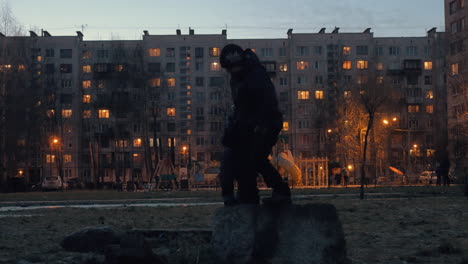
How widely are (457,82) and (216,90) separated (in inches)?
1709

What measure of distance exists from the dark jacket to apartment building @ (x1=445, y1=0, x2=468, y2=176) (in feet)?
148

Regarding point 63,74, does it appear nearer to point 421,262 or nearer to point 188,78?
point 188,78

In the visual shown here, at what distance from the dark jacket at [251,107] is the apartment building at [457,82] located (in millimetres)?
45081

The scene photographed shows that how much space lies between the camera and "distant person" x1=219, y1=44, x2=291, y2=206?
6086mm

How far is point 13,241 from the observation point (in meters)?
8.94

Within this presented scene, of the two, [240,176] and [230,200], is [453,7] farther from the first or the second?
[230,200]

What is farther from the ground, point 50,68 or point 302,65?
point 302,65

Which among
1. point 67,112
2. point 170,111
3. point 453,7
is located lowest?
point 67,112

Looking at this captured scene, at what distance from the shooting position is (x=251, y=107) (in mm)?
6180

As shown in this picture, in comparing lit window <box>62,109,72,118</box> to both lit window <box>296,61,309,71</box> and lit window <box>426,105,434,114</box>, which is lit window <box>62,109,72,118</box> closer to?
lit window <box>296,61,309,71</box>

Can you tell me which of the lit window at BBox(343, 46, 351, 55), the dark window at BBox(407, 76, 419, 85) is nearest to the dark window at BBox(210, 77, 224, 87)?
the lit window at BBox(343, 46, 351, 55)

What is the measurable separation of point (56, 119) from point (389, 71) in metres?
53.2

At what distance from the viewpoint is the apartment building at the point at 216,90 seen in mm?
86250

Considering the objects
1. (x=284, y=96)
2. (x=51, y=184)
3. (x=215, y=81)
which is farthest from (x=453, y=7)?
(x=51, y=184)
